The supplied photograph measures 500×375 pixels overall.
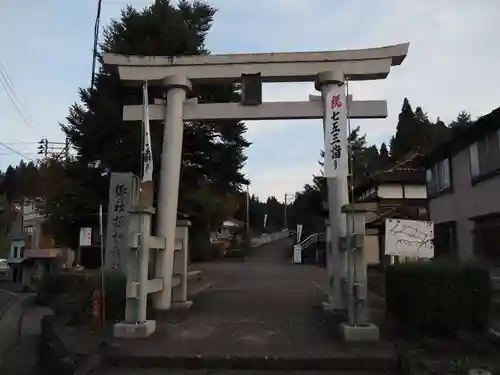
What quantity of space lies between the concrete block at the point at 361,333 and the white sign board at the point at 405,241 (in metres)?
1.79

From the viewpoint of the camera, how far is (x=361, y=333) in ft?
26.8

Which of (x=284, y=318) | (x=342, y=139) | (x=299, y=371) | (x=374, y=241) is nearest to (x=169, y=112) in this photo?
(x=342, y=139)

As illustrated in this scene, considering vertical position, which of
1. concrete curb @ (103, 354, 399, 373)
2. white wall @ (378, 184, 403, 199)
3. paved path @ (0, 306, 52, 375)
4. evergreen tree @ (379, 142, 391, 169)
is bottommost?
paved path @ (0, 306, 52, 375)

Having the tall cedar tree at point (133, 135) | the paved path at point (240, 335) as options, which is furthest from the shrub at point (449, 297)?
the tall cedar tree at point (133, 135)

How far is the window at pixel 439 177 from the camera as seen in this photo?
56.7 ft

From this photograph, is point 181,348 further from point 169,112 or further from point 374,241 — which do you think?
point 374,241

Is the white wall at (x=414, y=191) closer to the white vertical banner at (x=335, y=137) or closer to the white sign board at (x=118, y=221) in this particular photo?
the white sign board at (x=118, y=221)

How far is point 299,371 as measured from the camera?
7180mm

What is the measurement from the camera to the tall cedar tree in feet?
62.4

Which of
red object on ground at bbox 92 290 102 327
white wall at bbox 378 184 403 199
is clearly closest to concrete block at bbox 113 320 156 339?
red object on ground at bbox 92 290 102 327

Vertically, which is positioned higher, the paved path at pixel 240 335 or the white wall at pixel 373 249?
the white wall at pixel 373 249

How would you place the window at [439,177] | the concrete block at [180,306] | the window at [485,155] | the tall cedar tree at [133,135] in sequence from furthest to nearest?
the tall cedar tree at [133,135] → the window at [439,177] → the window at [485,155] → the concrete block at [180,306]

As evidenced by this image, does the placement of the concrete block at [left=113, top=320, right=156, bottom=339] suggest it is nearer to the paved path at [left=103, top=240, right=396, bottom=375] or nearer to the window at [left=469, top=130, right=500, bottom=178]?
the paved path at [left=103, top=240, right=396, bottom=375]

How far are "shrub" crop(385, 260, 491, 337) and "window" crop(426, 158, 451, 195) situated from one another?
9.99 meters
